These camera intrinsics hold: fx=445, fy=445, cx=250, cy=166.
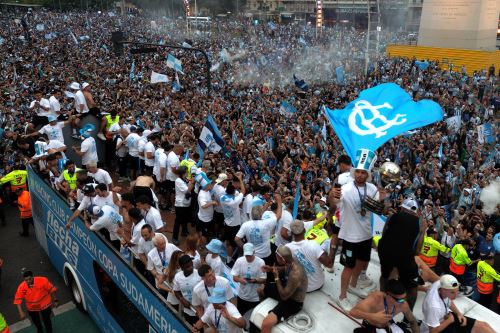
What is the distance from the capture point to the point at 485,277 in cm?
731

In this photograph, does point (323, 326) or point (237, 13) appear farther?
point (237, 13)

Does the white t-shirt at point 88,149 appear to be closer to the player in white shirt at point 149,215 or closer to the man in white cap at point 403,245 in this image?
the player in white shirt at point 149,215

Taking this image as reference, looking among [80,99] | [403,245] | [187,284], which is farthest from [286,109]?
[403,245]

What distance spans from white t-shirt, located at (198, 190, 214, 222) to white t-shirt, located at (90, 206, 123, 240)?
1.42 meters

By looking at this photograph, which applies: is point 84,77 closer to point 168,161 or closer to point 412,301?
point 168,161

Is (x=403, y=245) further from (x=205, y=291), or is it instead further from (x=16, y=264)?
(x=16, y=264)

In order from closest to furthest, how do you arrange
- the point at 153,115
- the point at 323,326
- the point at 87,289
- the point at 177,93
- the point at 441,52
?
the point at 323,326 → the point at 87,289 → the point at 153,115 → the point at 177,93 → the point at 441,52

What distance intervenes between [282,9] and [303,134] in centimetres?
7634

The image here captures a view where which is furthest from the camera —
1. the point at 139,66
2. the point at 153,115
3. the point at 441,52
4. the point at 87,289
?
the point at 441,52

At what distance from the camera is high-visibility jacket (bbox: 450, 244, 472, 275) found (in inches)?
307

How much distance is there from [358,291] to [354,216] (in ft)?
2.70

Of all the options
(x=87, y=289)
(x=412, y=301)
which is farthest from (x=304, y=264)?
(x=87, y=289)

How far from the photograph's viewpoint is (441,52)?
30.9m

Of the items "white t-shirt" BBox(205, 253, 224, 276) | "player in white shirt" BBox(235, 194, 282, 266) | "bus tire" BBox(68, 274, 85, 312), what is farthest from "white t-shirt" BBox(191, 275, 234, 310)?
"bus tire" BBox(68, 274, 85, 312)
